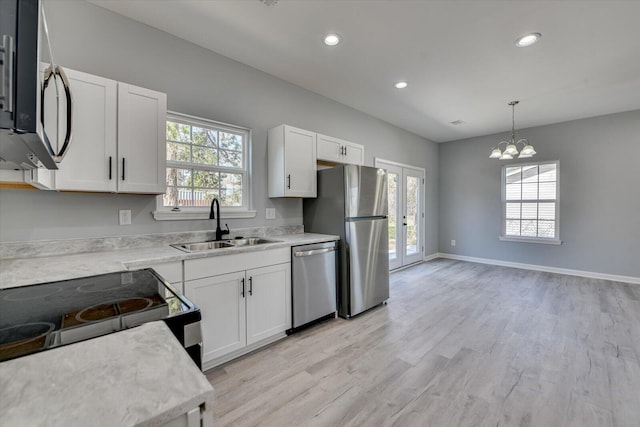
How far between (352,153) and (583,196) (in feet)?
13.7

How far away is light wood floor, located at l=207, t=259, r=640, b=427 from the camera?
1680 millimetres

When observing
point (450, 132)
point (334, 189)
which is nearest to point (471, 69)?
point (334, 189)

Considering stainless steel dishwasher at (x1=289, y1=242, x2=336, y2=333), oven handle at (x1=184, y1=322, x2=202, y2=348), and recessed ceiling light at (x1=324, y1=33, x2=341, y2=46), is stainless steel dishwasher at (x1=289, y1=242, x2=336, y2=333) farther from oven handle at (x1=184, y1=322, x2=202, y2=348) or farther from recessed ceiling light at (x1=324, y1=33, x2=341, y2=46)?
recessed ceiling light at (x1=324, y1=33, x2=341, y2=46)

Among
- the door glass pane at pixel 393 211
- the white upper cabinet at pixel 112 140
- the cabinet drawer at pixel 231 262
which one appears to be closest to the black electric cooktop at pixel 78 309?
the cabinet drawer at pixel 231 262

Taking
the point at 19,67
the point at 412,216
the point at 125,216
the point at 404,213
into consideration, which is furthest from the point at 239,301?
the point at 412,216

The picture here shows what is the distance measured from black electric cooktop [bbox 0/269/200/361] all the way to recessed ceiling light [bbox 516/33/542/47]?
3.33 m

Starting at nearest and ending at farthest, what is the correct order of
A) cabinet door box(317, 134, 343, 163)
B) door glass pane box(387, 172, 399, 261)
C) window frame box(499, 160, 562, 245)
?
cabinet door box(317, 134, 343, 163)
window frame box(499, 160, 562, 245)
door glass pane box(387, 172, 399, 261)

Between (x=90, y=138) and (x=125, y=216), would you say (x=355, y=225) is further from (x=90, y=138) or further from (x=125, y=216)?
(x=90, y=138)

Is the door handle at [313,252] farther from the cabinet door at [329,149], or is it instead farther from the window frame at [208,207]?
the cabinet door at [329,149]

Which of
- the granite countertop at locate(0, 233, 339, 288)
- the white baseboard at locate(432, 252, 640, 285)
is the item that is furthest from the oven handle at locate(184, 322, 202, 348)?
the white baseboard at locate(432, 252, 640, 285)

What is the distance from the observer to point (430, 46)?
2627mm

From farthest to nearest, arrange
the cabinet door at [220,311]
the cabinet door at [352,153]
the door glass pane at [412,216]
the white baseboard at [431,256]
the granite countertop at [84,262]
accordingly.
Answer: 1. the white baseboard at [431,256]
2. the door glass pane at [412,216]
3. the cabinet door at [352,153]
4. the cabinet door at [220,311]
5. the granite countertop at [84,262]

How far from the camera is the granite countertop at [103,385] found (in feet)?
1.46

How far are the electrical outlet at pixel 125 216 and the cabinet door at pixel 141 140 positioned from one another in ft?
1.04
